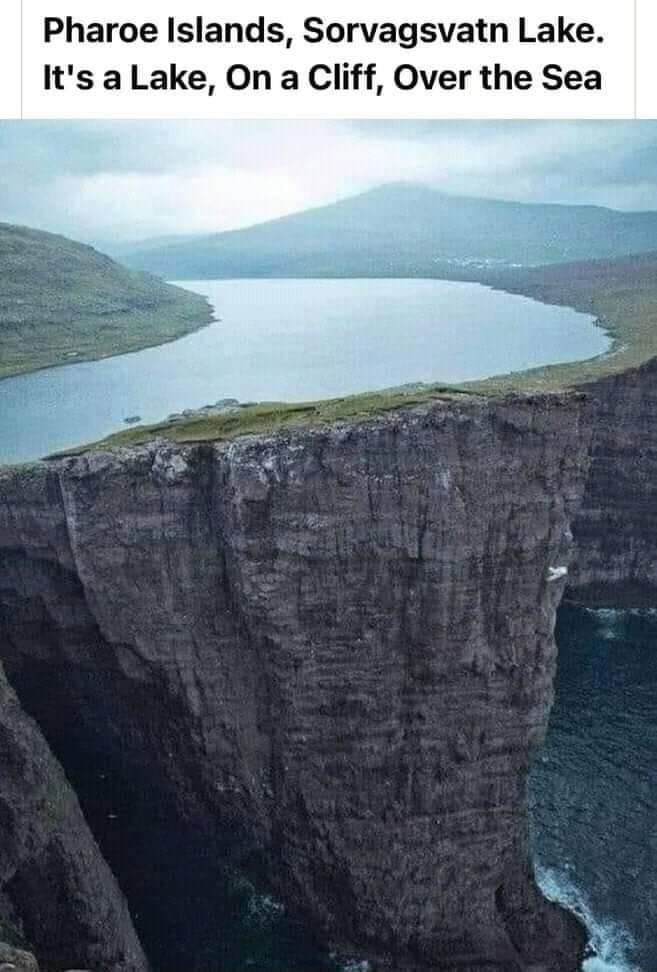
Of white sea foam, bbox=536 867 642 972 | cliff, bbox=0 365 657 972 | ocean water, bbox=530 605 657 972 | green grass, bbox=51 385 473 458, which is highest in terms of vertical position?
green grass, bbox=51 385 473 458

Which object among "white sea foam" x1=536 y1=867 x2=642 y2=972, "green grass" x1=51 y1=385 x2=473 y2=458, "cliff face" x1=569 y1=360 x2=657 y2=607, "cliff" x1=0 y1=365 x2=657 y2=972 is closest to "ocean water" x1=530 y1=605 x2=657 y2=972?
"white sea foam" x1=536 y1=867 x2=642 y2=972

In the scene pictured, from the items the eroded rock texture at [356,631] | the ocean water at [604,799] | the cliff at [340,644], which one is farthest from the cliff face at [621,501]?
the eroded rock texture at [356,631]

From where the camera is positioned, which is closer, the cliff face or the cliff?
the cliff

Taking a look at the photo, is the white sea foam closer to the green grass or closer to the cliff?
the cliff

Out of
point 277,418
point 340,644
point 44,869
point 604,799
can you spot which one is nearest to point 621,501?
point 604,799

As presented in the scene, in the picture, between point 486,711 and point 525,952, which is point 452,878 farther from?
point 486,711

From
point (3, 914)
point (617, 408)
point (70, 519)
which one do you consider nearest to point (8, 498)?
A: point (70, 519)
